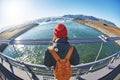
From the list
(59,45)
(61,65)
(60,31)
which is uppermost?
(60,31)

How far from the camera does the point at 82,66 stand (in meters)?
3.33

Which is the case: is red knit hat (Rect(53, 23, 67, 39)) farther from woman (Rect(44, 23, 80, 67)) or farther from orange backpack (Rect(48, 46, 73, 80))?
orange backpack (Rect(48, 46, 73, 80))

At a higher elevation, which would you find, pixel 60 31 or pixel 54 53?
pixel 60 31

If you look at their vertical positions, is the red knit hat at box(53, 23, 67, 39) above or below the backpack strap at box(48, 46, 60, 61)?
above

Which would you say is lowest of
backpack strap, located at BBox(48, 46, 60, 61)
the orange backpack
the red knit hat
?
the orange backpack

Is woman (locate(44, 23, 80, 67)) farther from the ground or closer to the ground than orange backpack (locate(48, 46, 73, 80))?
farther from the ground

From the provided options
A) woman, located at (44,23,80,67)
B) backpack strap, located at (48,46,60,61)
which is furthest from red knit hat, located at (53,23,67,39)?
backpack strap, located at (48,46,60,61)

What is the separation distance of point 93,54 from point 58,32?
1424 centimetres

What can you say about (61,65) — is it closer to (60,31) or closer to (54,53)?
(54,53)

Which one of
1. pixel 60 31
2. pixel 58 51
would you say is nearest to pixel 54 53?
pixel 58 51

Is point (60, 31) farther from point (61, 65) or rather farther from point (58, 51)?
point (61, 65)

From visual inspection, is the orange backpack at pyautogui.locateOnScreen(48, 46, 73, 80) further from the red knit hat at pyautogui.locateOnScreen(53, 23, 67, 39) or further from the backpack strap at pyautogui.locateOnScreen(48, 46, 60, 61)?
the red knit hat at pyautogui.locateOnScreen(53, 23, 67, 39)

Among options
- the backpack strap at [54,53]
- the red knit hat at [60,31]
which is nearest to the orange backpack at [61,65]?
the backpack strap at [54,53]

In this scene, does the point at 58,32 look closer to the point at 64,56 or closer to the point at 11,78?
the point at 64,56
